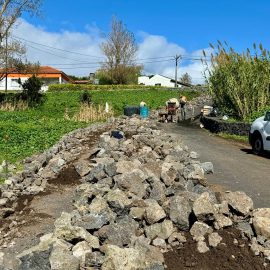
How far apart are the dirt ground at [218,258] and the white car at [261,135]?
963cm

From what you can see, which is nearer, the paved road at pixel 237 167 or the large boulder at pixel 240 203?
the large boulder at pixel 240 203

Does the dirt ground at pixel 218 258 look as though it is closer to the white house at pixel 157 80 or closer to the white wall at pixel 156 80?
the white house at pixel 157 80

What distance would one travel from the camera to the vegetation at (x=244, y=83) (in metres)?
23.6

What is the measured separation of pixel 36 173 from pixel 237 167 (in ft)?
18.1

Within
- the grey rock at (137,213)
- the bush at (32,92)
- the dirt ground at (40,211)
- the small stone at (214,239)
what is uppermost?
Answer: the bush at (32,92)

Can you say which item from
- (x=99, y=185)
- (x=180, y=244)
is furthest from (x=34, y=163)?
(x=180, y=244)

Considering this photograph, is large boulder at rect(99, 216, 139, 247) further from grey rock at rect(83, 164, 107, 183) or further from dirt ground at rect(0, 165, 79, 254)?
grey rock at rect(83, 164, 107, 183)

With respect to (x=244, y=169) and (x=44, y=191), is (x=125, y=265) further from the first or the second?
(x=244, y=169)

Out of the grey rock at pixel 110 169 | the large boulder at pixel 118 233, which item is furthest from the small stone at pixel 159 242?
the grey rock at pixel 110 169

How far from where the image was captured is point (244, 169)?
12.4 meters

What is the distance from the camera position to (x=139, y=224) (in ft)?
21.7

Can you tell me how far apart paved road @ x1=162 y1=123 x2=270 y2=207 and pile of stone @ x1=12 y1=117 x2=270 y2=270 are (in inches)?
69.7

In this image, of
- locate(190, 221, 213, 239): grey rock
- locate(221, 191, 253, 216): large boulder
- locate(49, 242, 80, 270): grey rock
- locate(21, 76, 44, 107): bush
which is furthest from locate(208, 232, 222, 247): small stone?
locate(21, 76, 44, 107): bush

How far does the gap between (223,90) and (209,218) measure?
20.2m
